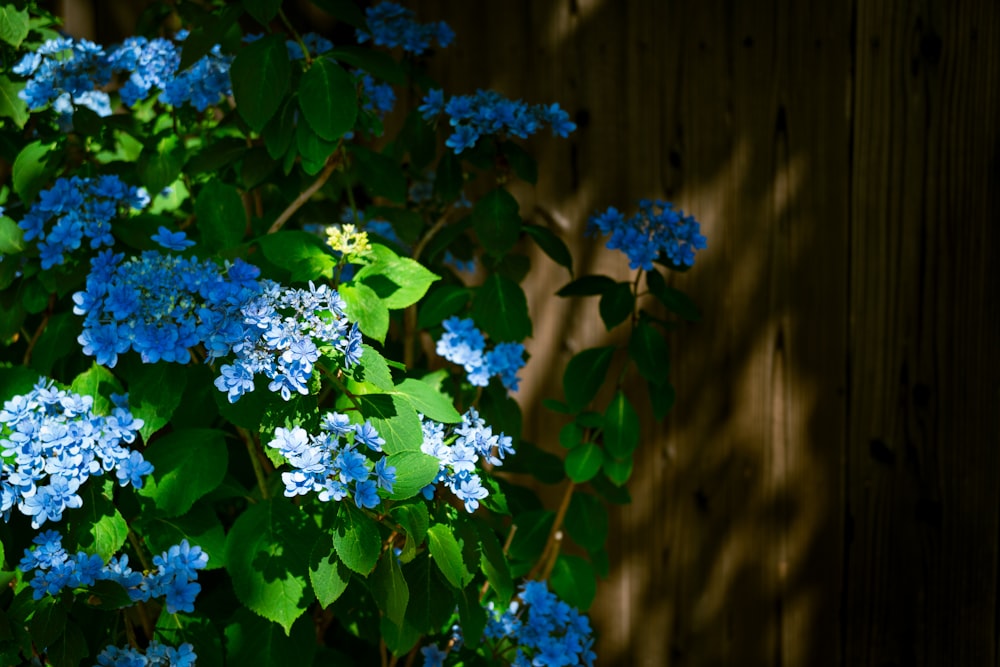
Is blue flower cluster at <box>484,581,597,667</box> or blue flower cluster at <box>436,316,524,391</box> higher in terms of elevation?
blue flower cluster at <box>436,316,524,391</box>

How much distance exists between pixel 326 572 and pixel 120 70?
1.00 m

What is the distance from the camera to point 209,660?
132 cm

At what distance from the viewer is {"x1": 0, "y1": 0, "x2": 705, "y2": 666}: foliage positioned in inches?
45.7

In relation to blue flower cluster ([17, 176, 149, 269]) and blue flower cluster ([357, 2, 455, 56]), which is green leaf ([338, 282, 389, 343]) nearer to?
blue flower cluster ([17, 176, 149, 269])

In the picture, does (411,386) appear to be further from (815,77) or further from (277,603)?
(815,77)

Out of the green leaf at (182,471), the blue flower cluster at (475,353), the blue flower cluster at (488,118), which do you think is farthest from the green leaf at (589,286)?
the green leaf at (182,471)

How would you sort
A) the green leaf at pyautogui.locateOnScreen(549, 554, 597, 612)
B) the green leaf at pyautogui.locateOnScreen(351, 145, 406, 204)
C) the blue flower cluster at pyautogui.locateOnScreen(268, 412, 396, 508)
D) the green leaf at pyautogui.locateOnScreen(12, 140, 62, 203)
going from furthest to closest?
the green leaf at pyautogui.locateOnScreen(549, 554, 597, 612), the green leaf at pyautogui.locateOnScreen(351, 145, 406, 204), the green leaf at pyautogui.locateOnScreen(12, 140, 62, 203), the blue flower cluster at pyautogui.locateOnScreen(268, 412, 396, 508)

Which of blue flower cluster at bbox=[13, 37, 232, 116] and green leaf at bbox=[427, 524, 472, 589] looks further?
blue flower cluster at bbox=[13, 37, 232, 116]

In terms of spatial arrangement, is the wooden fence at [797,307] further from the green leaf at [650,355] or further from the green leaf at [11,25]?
the green leaf at [11,25]

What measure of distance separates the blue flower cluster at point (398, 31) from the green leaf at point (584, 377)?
0.64 metres

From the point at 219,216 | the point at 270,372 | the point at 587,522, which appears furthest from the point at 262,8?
the point at 587,522

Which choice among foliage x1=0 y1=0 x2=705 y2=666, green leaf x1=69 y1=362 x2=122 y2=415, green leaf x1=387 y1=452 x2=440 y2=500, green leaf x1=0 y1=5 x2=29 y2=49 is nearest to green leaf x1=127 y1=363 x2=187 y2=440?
foliage x1=0 y1=0 x2=705 y2=666

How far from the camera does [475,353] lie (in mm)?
1528

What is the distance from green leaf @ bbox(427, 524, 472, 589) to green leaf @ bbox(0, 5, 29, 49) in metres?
1.06
